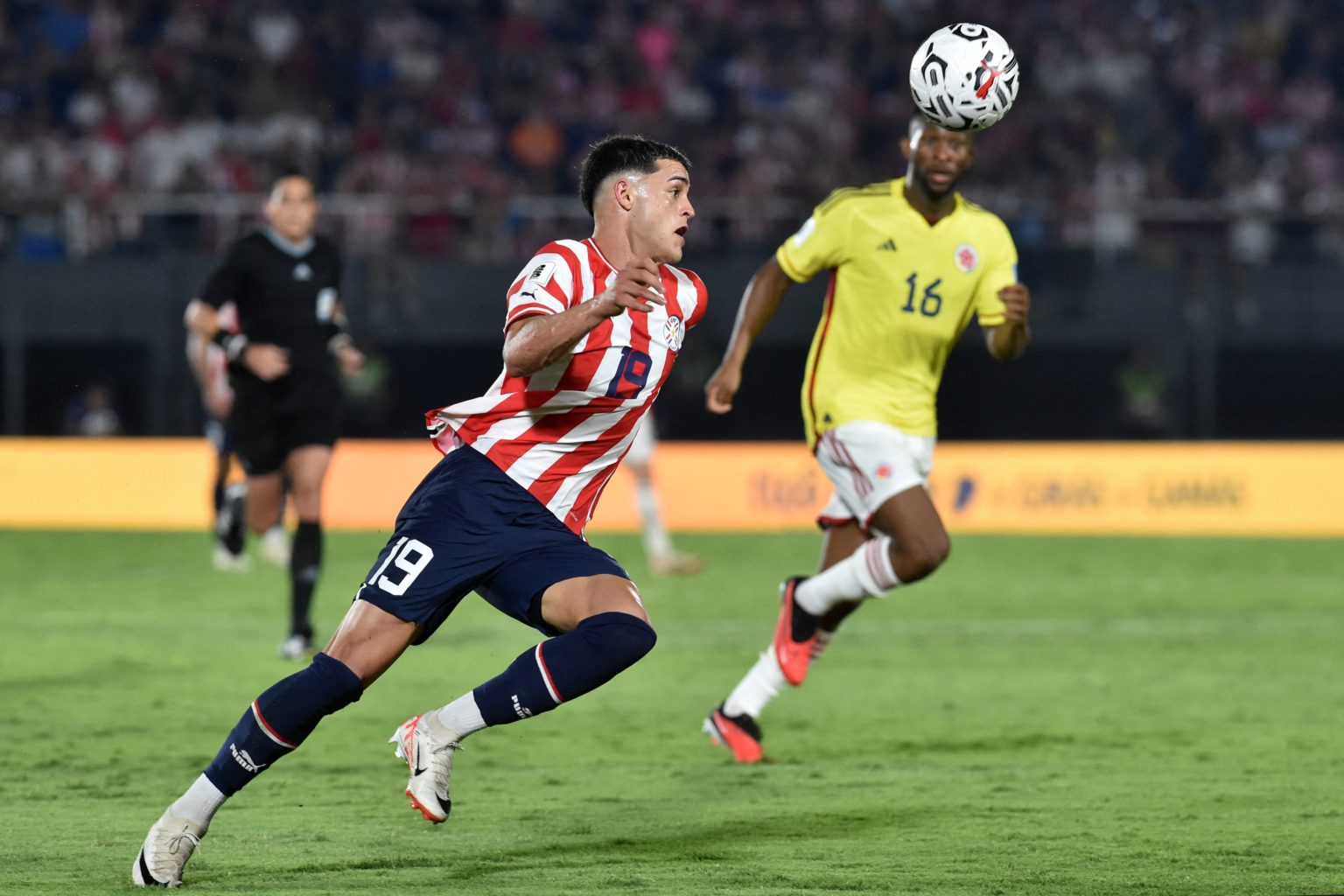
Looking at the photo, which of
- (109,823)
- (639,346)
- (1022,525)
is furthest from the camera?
(1022,525)

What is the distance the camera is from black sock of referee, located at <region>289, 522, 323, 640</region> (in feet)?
28.9

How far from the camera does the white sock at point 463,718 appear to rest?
4.71 m

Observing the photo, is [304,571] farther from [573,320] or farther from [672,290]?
[573,320]

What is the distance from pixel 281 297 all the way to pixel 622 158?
481 cm

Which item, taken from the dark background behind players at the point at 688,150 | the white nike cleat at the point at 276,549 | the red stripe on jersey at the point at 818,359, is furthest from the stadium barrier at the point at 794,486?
the red stripe on jersey at the point at 818,359

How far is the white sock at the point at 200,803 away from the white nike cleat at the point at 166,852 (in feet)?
0.06

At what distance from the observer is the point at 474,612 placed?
37.2 feet

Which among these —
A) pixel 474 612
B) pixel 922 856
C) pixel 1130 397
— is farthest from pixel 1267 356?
pixel 922 856

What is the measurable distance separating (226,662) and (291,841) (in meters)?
3.97

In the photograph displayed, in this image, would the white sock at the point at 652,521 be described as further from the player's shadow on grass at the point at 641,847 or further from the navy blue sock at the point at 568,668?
the navy blue sock at the point at 568,668

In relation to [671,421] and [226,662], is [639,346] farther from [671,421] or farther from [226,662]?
[671,421]

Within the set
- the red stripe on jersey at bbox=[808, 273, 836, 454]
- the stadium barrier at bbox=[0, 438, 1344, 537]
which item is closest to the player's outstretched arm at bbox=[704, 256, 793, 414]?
the red stripe on jersey at bbox=[808, 273, 836, 454]

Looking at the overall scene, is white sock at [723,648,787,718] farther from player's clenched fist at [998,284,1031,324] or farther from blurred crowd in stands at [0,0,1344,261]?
blurred crowd in stands at [0,0,1344,261]

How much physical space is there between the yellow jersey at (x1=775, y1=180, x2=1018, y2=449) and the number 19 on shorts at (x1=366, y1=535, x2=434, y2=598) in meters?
2.69
